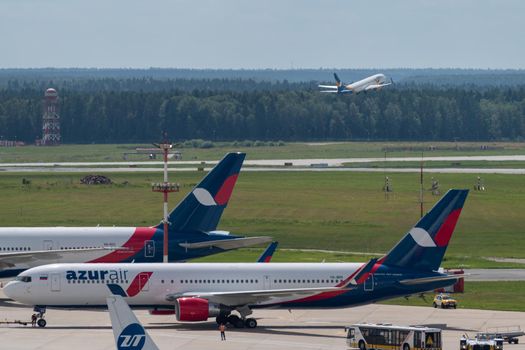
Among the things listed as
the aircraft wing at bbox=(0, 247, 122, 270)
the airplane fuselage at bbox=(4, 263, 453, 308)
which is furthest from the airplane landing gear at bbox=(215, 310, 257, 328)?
the aircraft wing at bbox=(0, 247, 122, 270)

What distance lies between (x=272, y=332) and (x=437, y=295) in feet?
49.9

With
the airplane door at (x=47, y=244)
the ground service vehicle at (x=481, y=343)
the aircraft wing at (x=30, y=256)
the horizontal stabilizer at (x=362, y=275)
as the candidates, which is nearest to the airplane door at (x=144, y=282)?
the aircraft wing at (x=30, y=256)

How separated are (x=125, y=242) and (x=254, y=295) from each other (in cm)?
1420

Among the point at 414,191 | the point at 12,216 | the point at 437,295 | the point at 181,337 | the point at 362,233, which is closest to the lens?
the point at 181,337

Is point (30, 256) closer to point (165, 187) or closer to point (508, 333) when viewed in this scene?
point (165, 187)

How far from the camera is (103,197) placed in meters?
162

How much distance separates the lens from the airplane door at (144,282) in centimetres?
7231

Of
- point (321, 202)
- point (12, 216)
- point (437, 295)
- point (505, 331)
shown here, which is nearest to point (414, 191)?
point (321, 202)

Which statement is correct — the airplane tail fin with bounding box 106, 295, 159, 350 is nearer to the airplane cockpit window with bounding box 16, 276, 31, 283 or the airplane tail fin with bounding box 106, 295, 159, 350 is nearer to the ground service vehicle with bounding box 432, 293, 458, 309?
the airplane cockpit window with bounding box 16, 276, 31, 283

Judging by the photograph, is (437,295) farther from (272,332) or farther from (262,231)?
(262,231)

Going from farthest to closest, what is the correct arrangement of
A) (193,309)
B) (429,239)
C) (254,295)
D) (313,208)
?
(313,208), (429,239), (254,295), (193,309)

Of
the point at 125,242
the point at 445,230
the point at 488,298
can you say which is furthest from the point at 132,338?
the point at 488,298

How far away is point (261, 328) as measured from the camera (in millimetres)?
72625

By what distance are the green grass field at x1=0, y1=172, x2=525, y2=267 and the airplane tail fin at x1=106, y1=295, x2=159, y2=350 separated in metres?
57.5
